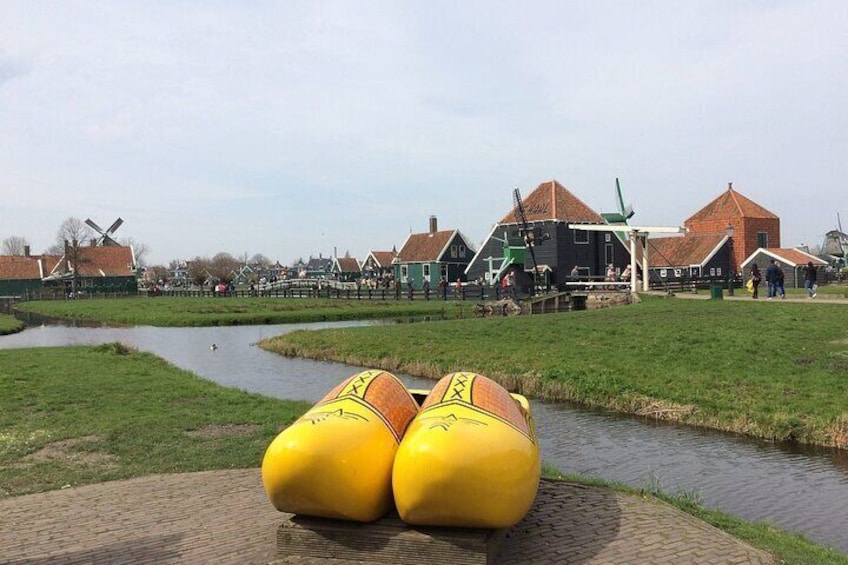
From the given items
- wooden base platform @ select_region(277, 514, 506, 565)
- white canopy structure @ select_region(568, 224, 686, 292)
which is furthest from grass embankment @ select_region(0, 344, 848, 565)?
white canopy structure @ select_region(568, 224, 686, 292)

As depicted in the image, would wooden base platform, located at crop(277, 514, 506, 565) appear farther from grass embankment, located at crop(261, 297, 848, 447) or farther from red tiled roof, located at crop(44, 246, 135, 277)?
red tiled roof, located at crop(44, 246, 135, 277)

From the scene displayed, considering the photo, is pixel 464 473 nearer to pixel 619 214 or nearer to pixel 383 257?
pixel 619 214

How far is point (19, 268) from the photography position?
8856 cm

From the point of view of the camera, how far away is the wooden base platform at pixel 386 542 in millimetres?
4816

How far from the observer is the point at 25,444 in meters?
9.39

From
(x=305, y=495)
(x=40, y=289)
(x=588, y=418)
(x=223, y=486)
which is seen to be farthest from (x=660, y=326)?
(x=40, y=289)

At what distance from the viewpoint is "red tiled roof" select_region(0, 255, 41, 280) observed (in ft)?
288

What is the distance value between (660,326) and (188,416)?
1436cm

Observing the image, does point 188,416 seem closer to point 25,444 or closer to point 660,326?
point 25,444

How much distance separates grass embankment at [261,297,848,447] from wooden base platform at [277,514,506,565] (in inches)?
328

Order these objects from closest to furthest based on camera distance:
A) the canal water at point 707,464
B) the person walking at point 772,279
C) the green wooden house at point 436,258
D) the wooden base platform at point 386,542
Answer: the wooden base platform at point 386,542 < the canal water at point 707,464 < the person walking at point 772,279 < the green wooden house at point 436,258

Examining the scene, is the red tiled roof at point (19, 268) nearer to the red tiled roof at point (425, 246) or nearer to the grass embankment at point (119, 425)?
the red tiled roof at point (425, 246)

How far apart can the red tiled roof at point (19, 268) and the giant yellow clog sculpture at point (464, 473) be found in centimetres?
9678

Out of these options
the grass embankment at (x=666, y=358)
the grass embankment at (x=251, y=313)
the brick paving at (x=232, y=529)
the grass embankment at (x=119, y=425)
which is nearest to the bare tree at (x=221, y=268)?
the grass embankment at (x=251, y=313)
